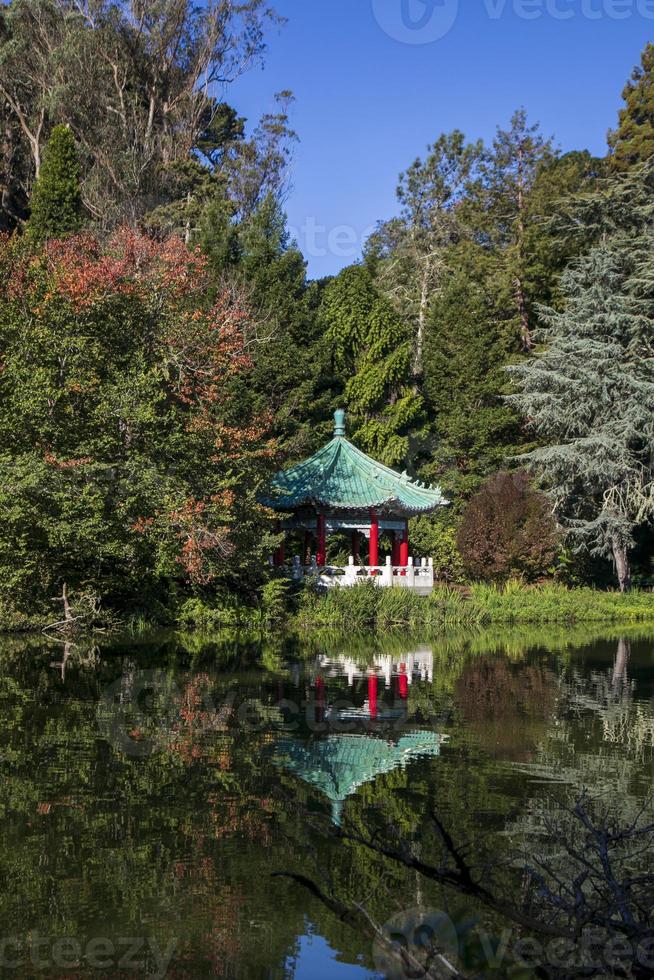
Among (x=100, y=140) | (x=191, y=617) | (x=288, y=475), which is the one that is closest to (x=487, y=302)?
(x=288, y=475)

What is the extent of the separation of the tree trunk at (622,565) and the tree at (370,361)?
775cm

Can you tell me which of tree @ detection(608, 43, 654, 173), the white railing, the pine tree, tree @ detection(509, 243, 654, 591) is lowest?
the white railing

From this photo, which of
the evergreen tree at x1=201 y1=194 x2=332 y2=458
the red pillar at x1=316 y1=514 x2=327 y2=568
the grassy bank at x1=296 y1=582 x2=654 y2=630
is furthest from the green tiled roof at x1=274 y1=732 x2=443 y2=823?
the evergreen tree at x1=201 y1=194 x2=332 y2=458

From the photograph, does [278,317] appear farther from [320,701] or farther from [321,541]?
[320,701]

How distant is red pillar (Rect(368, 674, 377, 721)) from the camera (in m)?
12.7

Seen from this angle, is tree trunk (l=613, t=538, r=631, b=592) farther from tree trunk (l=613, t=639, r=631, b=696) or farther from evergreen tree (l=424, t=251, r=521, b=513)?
tree trunk (l=613, t=639, r=631, b=696)

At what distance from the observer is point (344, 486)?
93.0 ft

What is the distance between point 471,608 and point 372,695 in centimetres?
1321

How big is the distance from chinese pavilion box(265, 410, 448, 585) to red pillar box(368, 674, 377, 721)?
11.1m

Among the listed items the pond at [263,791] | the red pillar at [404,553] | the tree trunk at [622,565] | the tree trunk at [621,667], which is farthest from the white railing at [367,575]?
the pond at [263,791]

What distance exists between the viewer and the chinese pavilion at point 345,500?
90.7ft

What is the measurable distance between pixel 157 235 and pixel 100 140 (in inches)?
349

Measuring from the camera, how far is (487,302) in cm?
3881

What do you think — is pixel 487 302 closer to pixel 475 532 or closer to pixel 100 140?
pixel 475 532
